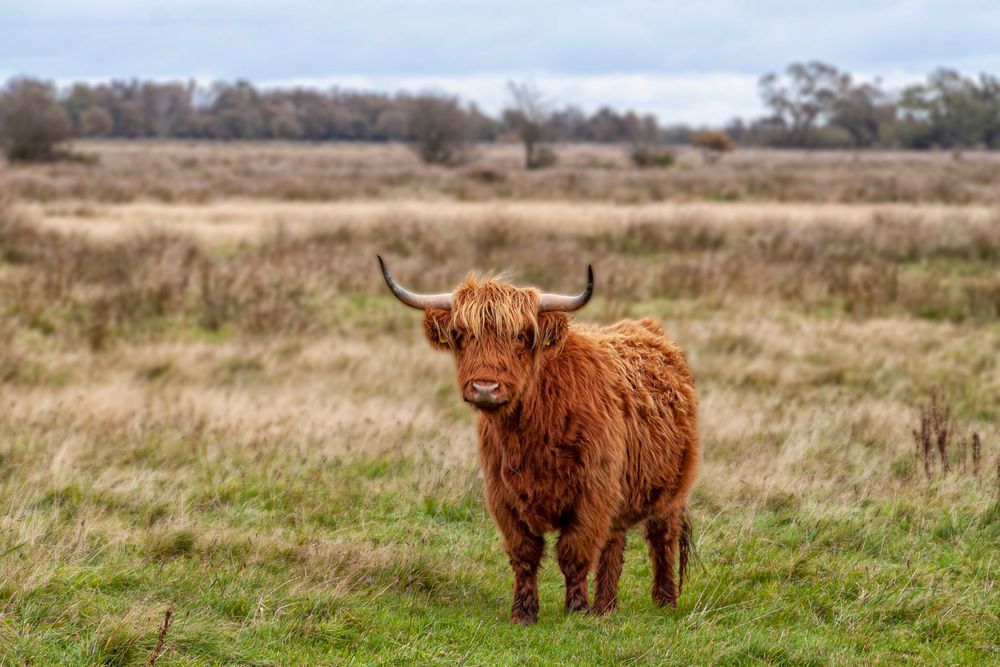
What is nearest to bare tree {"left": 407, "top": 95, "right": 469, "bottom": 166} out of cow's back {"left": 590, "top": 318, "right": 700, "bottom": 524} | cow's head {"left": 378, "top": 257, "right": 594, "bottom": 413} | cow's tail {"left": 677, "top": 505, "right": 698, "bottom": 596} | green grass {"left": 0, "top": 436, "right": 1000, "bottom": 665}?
green grass {"left": 0, "top": 436, "right": 1000, "bottom": 665}

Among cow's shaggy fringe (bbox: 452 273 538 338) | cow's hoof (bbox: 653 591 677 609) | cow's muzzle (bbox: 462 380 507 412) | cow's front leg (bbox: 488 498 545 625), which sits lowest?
cow's hoof (bbox: 653 591 677 609)

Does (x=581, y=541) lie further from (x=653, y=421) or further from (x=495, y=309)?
(x=495, y=309)

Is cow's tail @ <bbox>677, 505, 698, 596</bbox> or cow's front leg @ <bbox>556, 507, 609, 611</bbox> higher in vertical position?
cow's front leg @ <bbox>556, 507, 609, 611</bbox>

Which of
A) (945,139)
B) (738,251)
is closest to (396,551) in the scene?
(738,251)

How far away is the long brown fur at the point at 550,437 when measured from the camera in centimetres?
523

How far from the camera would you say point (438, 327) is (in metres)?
5.41

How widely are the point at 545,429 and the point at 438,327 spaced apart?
0.73 meters

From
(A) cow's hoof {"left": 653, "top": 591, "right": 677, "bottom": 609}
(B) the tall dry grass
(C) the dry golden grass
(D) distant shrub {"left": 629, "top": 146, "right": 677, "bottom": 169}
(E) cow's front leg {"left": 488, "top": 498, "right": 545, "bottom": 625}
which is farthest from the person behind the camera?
(D) distant shrub {"left": 629, "top": 146, "right": 677, "bottom": 169}

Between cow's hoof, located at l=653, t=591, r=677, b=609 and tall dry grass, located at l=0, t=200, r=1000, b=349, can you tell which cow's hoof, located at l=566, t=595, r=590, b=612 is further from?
tall dry grass, located at l=0, t=200, r=1000, b=349

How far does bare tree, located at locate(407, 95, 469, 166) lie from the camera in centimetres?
Result: 5709

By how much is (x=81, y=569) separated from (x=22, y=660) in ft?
3.14

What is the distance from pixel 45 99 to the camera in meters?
52.4

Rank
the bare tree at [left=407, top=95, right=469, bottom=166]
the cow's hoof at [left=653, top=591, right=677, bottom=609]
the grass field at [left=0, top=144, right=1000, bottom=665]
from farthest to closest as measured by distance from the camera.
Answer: the bare tree at [left=407, top=95, right=469, bottom=166] < the cow's hoof at [left=653, top=591, right=677, bottom=609] < the grass field at [left=0, top=144, right=1000, bottom=665]

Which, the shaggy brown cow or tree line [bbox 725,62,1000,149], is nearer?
the shaggy brown cow
